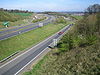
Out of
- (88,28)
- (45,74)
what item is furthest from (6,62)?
(88,28)

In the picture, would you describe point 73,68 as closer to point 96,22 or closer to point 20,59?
point 20,59

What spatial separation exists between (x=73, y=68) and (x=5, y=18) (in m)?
91.6

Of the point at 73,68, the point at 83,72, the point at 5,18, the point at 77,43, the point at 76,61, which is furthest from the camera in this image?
the point at 5,18

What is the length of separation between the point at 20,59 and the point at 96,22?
90.9 feet

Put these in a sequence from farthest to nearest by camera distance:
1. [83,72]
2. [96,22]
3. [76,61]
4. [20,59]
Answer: [96,22], [20,59], [76,61], [83,72]

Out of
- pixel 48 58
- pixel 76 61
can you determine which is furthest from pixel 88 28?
pixel 76 61

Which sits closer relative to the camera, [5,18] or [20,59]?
[20,59]

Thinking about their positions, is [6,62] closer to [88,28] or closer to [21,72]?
[21,72]

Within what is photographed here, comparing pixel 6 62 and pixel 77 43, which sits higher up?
pixel 77 43

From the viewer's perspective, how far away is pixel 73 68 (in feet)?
60.2

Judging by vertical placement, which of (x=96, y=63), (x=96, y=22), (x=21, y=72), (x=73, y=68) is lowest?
(x=21, y=72)

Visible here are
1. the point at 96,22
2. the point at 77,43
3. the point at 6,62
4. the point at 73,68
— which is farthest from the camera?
the point at 96,22

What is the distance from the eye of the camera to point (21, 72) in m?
21.0

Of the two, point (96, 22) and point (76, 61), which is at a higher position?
point (96, 22)
